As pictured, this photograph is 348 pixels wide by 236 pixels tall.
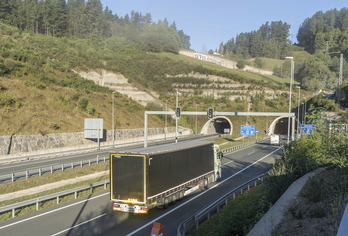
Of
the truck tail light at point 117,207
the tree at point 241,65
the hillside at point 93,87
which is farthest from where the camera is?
the tree at point 241,65

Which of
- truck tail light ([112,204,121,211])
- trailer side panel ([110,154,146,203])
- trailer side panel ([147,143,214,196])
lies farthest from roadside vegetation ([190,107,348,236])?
truck tail light ([112,204,121,211])

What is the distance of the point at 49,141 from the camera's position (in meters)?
42.9

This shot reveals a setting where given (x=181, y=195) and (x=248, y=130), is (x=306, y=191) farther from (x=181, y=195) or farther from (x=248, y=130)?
(x=248, y=130)

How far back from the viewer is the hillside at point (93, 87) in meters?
48.1

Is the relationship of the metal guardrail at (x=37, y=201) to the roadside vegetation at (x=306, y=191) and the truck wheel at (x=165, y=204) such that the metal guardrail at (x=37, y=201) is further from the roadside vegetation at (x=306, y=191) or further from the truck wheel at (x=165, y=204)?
the roadside vegetation at (x=306, y=191)

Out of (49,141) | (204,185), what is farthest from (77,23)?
(204,185)

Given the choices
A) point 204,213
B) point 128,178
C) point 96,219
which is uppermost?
point 128,178

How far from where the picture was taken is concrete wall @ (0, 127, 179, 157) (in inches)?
1468

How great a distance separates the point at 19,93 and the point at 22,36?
52.6 m

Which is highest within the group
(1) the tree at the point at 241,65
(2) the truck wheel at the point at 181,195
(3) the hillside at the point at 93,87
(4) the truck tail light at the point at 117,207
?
(1) the tree at the point at 241,65

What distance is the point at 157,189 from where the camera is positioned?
16156mm

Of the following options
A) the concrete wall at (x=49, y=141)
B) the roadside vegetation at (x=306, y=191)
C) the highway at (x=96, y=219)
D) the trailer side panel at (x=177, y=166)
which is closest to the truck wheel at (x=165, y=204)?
the highway at (x=96, y=219)

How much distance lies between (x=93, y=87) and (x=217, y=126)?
41.3 metres

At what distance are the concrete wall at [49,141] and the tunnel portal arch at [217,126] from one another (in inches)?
1305
